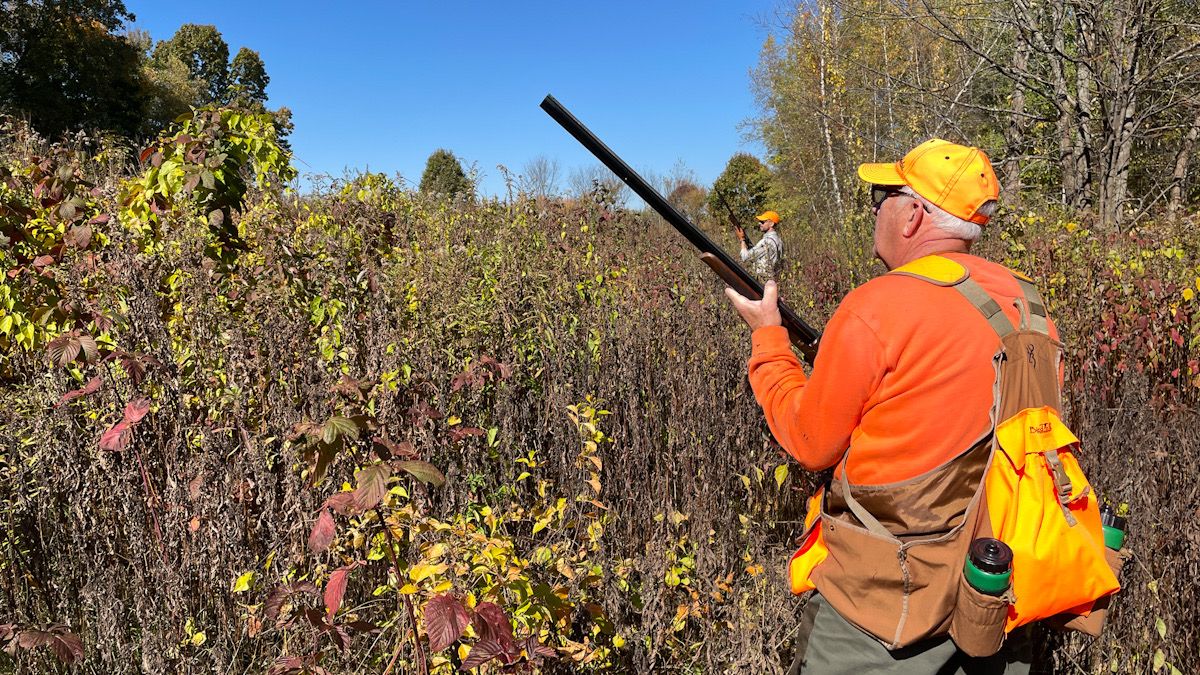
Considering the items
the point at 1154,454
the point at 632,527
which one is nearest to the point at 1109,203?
the point at 1154,454

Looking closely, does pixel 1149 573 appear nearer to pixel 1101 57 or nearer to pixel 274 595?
pixel 274 595

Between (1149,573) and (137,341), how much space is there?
3300 mm

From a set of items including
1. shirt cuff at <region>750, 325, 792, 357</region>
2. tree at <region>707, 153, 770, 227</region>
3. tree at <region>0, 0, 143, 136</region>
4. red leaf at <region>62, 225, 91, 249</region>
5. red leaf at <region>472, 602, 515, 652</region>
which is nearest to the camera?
red leaf at <region>472, 602, 515, 652</region>

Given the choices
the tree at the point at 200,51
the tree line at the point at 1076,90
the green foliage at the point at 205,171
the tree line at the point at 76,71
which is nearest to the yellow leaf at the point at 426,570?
the green foliage at the point at 205,171

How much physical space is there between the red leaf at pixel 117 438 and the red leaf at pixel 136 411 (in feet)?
0.09

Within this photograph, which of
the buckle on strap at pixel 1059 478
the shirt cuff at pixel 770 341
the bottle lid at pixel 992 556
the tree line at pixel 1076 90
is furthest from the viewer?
the tree line at pixel 1076 90

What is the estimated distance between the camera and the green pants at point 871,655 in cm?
134

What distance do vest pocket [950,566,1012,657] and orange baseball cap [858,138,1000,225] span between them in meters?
0.74

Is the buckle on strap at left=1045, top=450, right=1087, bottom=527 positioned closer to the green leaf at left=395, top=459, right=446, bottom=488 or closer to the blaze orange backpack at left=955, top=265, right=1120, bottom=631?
the blaze orange backpack at left=955, top=265, right=1120, bottom=631

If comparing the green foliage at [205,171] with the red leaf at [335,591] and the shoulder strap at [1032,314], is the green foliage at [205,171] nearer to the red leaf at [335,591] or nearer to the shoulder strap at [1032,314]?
the red leaf at [335,591]

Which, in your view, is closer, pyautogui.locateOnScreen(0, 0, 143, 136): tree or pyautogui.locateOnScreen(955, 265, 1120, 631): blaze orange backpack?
pyautogui.locateOnScreen(955, 265, 1120, 631): blaze orange backpack

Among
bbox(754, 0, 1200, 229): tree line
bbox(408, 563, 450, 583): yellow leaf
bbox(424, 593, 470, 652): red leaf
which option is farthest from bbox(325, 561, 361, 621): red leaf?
bbox(754, 0, 1200, 229): tree line

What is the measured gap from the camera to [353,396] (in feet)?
6.59

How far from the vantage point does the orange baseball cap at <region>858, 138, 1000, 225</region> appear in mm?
1424
